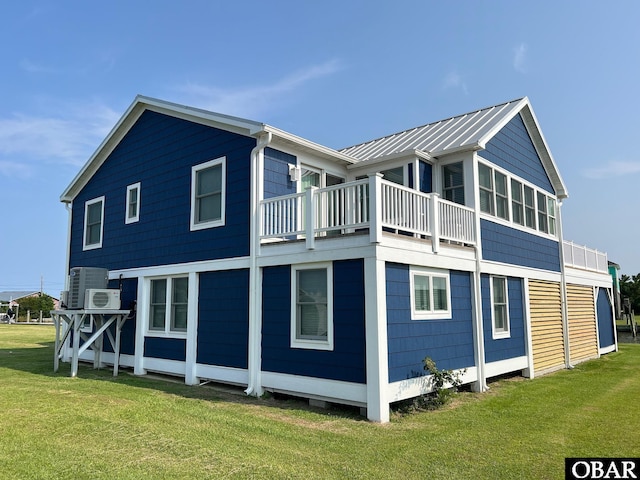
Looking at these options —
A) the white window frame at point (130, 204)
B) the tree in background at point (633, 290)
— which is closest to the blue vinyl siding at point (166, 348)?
the white window frame at point (130, 204)

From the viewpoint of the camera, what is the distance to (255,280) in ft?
30.0

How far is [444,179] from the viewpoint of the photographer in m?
11.2

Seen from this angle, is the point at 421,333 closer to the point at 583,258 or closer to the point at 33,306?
the point at 583,258

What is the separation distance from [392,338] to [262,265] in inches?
118

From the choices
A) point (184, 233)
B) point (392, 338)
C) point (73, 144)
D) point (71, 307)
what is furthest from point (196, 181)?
point (73, 144)

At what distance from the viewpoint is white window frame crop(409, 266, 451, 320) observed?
27.0ft

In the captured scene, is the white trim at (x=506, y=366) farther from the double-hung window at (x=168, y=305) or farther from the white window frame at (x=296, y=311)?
the double-hung window at (x=168, y=305)

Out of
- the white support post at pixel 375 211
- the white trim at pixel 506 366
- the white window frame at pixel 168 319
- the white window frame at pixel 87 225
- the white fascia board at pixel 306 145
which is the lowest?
the white trim at pixel 506 366

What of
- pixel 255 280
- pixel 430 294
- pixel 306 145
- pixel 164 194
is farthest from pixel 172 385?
pixel 306 145

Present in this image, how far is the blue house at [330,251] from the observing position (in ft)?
25.6

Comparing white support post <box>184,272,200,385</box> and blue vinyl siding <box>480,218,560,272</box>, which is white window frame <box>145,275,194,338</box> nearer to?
white support post <box>184,272,200,385</box>

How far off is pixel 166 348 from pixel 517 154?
430 inches

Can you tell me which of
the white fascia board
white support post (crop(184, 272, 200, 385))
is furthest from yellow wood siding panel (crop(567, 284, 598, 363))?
white support post (crop(184, 272, 200, 385))

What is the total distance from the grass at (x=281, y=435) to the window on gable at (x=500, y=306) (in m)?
1.79
